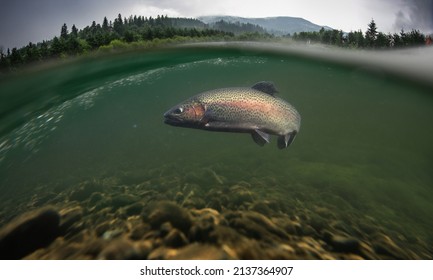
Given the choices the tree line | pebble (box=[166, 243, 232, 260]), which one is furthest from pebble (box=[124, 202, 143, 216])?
the tree line

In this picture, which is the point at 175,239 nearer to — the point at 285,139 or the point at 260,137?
the point at 260,137

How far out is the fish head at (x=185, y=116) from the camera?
254 centimetres

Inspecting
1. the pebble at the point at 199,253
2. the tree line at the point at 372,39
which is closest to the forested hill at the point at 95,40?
the tree line at the point at 372,39

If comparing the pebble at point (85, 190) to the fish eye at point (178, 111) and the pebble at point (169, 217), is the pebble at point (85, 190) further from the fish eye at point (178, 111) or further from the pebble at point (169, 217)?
the fish eye at point (178, 111)

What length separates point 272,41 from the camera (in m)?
15.4

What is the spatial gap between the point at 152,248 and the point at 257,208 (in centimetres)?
132

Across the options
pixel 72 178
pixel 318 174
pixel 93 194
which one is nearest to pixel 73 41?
pixel 72 178

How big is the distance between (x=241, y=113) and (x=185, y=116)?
645 mm

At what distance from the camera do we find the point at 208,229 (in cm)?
229

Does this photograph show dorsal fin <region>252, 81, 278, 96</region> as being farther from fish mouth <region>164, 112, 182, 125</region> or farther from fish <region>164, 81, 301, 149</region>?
fish mouth <region>164, 112, 182, 125</region>

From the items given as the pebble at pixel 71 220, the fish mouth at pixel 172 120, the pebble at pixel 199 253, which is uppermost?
the fish mouth at pixel 172 120

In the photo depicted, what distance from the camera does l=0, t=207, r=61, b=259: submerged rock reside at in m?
2.24

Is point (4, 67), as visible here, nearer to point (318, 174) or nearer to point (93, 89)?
point (93, 89)
